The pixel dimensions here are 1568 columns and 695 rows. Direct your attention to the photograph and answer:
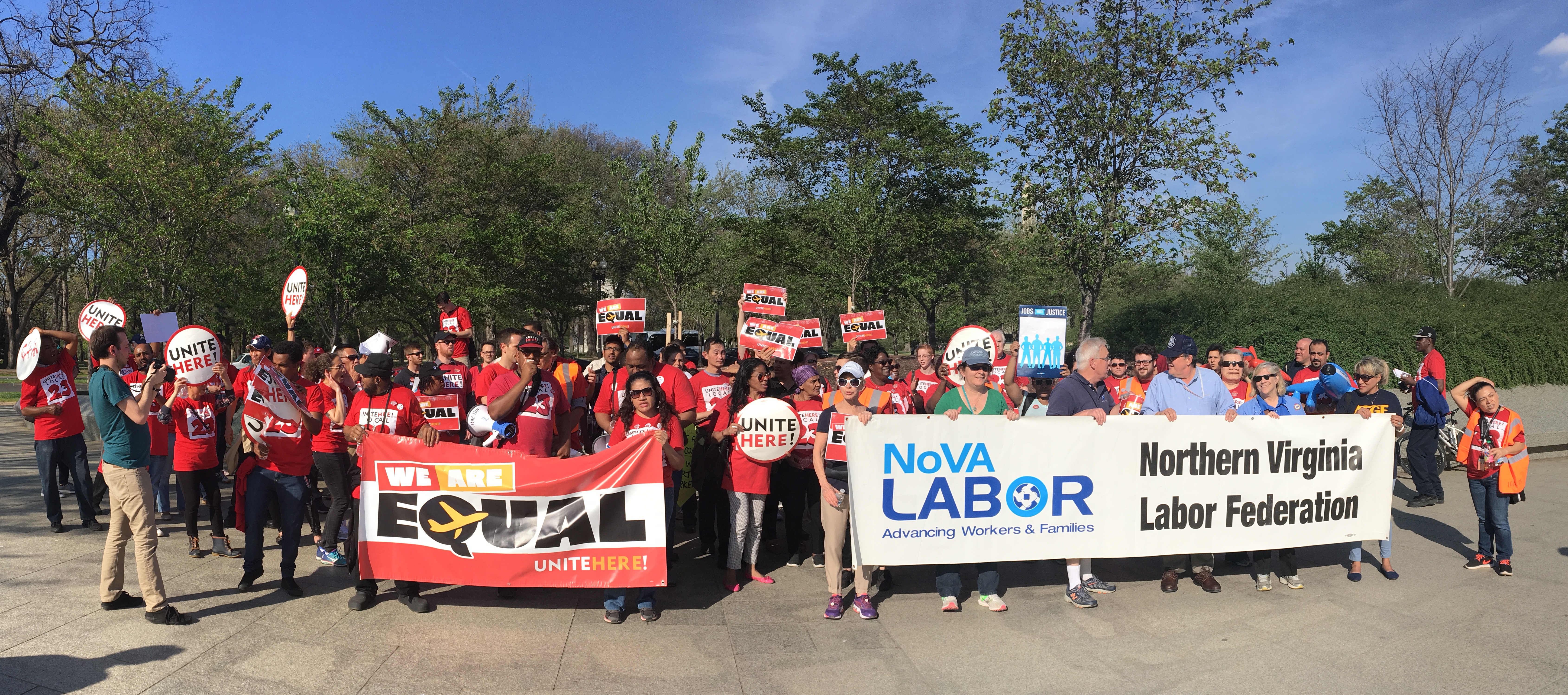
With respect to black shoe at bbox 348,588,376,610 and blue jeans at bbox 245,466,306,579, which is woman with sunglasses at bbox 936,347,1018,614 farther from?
blue jeans at bbox 245,466,306,579

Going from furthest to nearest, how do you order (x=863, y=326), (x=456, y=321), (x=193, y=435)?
(x=863, y=326) < (x=456, y=321) < (x=193, y=435)

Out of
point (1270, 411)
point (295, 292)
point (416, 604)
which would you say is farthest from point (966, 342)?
point (295, 292)

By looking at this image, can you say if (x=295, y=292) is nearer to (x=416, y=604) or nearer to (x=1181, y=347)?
(x=416, y=604)

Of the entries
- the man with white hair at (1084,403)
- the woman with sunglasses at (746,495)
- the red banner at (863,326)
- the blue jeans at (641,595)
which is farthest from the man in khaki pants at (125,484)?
the red banner at (863,326)

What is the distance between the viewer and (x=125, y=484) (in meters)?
5.27

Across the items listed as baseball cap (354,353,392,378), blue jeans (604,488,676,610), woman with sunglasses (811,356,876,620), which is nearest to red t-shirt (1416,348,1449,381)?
woman with sunglasses (811,356,876,620)

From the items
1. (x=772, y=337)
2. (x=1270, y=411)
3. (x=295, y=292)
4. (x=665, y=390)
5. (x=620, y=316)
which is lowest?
(x=1270, y=411)

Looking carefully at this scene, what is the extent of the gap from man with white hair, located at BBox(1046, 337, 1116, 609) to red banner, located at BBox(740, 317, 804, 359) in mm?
4632

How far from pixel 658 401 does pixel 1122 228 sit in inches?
526

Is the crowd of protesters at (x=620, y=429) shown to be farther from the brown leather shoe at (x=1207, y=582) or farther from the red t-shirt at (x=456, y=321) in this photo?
the red t-shirt at (x=456, y=321)

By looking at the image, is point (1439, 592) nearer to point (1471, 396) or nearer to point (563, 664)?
point (1471, 396)

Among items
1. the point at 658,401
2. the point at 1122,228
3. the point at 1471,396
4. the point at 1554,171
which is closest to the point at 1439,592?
the point at 1471,396

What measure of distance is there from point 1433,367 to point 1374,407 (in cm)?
328

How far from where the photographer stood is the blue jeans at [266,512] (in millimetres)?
5824
